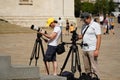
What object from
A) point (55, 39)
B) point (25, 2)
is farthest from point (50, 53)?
point (25, 2)

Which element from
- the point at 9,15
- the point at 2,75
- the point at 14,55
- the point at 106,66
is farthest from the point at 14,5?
the point at 2,75

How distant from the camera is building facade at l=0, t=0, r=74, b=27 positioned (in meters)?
51.2

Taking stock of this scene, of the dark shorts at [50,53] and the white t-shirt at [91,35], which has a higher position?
the white t-shirt at [91,35]

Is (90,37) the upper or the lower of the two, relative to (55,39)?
upper

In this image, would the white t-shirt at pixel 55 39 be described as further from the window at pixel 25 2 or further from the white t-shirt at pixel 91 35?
the window at pixel 25 2

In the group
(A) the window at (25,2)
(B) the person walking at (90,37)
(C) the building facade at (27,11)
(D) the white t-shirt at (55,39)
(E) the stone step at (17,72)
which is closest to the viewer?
(E) the stone step at (17,72)

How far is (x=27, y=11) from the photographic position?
51.8 meters

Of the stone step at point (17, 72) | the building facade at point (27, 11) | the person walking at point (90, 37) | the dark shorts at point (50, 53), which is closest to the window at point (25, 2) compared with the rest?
the building facade at point (27, 11)

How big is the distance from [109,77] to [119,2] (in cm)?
12668

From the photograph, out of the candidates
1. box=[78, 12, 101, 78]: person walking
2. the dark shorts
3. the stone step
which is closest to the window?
the dark shorts

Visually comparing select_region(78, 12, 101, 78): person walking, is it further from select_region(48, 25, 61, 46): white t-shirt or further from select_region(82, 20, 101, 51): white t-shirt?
select_region(48, 25, 61, 46): white t-shirt

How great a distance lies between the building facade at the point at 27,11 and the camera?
51156mm

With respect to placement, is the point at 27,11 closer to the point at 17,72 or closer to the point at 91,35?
the point at 91,35

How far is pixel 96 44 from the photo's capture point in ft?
39.2
